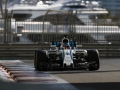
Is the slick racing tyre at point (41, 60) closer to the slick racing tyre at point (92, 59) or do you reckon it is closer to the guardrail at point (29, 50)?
the slick racing tyre at point (92, 59)

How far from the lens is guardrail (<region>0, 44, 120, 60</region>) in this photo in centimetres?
2284

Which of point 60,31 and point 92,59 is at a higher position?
point 60,31

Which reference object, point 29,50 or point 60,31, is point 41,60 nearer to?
point 29,50

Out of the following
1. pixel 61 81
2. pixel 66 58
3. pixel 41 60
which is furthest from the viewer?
pixel 41 60

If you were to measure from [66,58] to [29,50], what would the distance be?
837 centimetres

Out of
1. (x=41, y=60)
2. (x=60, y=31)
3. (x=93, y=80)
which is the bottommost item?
(x=93, y=80)

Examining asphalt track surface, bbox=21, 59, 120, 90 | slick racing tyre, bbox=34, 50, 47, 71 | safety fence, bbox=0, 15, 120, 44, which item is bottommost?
asphalt track surface, bbox=21, 59, 120, 90

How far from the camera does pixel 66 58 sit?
14.8 metres

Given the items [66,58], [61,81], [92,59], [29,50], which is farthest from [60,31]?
[61,81]

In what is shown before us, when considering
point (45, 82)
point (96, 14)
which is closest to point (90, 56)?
point (45, 82)

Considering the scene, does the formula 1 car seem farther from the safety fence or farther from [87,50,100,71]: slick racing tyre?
the safety fence

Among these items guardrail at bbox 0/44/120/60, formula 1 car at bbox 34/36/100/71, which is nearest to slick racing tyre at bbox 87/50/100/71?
formula 1 car at bbox 34/36/100/71

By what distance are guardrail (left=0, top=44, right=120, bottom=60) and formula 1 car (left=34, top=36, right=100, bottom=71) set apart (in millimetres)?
7517

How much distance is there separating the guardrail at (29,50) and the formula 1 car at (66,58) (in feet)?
24.7
